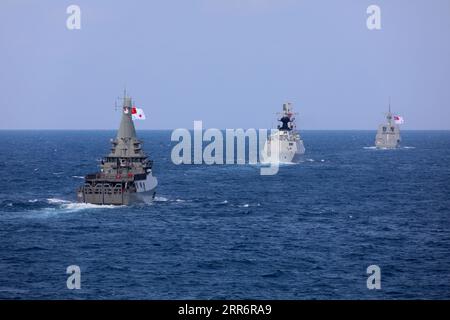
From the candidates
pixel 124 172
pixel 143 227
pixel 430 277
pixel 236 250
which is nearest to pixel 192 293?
pixel 236 250

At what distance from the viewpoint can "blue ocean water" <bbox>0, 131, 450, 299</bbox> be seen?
4534cm

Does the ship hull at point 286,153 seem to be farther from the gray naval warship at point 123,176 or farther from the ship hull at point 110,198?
the ship hull at point 110,198

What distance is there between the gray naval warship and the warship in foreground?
8255 cm

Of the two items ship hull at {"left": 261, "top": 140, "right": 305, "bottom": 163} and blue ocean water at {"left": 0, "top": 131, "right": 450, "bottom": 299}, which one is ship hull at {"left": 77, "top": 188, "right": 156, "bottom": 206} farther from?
ship hull at {"left": 261, "top": 140, "right": 305, "bottom": 163}

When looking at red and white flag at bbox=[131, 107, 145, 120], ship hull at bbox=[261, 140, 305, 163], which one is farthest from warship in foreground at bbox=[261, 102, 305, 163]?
red and white flag at bbox=[131, 107, 145, 120]

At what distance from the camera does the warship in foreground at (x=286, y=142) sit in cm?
16625

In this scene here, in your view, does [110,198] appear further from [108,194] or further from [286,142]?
[286,142]

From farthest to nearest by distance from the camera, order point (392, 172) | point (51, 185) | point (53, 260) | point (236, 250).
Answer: point (392, 172) → point (51, 185) → point (236, 250) → point (53, 260)

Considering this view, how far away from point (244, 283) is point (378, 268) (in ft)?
35.4

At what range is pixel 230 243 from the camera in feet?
199

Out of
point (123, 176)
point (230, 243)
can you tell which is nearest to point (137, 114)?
point (123, 176)
